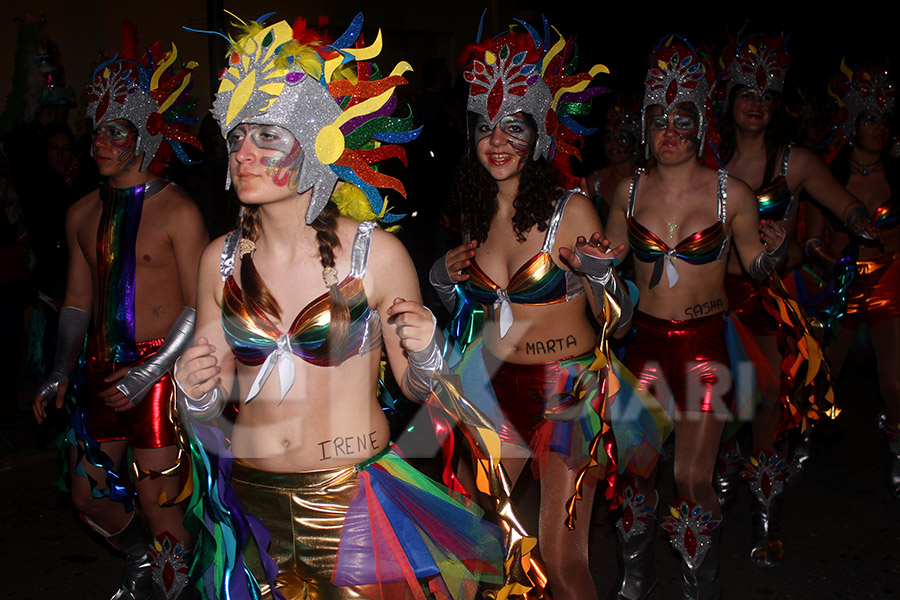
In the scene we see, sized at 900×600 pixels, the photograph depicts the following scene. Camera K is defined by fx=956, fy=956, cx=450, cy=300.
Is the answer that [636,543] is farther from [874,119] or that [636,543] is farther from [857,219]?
[874,119]

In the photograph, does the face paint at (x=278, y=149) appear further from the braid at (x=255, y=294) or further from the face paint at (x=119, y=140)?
the face paint at (x=119, y=140)

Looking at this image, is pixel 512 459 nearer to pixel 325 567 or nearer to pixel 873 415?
pixel 325 567

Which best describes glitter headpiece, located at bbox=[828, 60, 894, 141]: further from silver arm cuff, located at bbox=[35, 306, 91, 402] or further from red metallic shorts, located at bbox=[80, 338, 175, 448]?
silver arm cuff, located at bbox=[35, 306, 91, 402]

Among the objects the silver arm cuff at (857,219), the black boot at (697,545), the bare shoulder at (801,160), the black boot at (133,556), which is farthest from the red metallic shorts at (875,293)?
the black boot at (133,556)

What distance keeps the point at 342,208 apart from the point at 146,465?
1.83 m

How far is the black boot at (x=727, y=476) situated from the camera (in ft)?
17.6

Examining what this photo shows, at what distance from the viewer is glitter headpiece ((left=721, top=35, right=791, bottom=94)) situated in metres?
5.72

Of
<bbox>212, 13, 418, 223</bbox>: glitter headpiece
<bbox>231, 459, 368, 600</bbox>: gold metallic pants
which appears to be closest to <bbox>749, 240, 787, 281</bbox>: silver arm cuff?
<bbox>212, 13, 418, 223</bbox>: glitter headpiece

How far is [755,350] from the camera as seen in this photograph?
4.81 metres

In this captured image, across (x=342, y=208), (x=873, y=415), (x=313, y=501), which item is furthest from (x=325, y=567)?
(x=873, y=415)

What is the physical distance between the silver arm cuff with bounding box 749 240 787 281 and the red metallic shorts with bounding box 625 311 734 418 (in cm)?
27

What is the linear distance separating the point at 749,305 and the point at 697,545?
1627 millimetres

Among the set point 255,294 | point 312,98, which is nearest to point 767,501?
point 255,294

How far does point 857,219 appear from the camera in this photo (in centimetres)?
551
